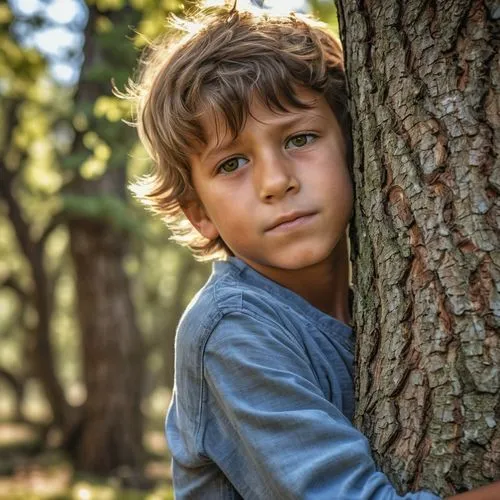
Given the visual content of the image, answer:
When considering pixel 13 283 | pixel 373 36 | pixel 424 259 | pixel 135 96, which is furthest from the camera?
pixel 13 283

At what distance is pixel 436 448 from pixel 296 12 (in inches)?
59.7

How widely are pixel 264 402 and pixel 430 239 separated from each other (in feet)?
1.68

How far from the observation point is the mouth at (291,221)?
200 centimetres

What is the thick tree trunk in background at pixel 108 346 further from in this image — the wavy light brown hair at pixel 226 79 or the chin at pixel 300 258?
the chin at pixel 300 258

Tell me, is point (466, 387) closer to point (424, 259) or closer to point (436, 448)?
point (436, 448)

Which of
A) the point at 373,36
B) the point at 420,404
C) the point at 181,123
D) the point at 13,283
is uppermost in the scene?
the point at 373,36

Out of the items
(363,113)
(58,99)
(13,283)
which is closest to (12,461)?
(13,283)

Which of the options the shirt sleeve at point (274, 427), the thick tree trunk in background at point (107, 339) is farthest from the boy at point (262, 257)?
the thick tree trunk in background at point (107, 339)

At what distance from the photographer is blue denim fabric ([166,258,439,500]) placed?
1.61 metres

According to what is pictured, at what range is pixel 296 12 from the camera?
2.49 m

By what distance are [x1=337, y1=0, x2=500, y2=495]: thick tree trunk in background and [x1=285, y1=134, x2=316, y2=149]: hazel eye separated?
21 centimetres

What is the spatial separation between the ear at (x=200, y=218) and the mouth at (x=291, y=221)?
357 mm

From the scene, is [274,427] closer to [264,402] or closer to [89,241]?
[264,402]

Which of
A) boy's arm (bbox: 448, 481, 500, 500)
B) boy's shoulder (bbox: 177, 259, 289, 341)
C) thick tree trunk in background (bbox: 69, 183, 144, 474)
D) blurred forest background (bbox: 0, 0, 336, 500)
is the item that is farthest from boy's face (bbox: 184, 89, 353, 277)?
thick tree trunk in background (bbox: 69, 183, 144, 474)
